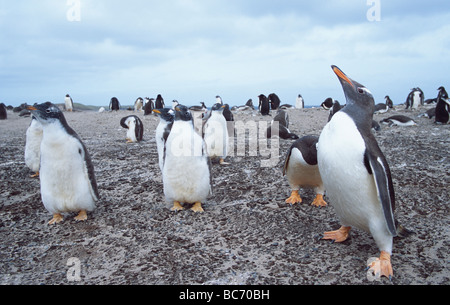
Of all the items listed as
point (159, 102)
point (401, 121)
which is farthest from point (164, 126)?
point (159, 102)

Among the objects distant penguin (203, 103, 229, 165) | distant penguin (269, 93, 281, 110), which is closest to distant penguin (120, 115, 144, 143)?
distant penguin (203, 103, 229, 165)

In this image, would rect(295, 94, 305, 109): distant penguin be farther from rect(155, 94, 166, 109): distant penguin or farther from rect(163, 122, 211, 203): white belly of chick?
rect(163, 122, 211, 203): white belly of chick

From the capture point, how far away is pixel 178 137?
430 centimetres

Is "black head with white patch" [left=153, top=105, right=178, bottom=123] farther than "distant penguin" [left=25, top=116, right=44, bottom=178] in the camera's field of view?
No

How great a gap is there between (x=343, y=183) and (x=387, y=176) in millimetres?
380

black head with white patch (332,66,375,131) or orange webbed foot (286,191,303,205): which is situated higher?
black head with white patch (332,66,375,131)

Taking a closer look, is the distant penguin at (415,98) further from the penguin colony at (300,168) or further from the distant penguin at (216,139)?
the penguin colony at (300,168)

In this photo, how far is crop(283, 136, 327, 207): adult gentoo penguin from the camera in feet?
14.1

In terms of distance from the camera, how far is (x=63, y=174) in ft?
13.0

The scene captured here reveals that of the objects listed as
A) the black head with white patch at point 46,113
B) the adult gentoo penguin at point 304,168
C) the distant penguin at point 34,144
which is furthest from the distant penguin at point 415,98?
the black head with white patch at point 46,113

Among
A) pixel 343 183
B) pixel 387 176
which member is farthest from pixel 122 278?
pixel 387 176

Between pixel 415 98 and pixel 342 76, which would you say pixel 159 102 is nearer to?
pixel 415 98

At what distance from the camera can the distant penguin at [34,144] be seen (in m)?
6.07

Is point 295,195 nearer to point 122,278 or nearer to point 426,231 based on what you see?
point 426,231
